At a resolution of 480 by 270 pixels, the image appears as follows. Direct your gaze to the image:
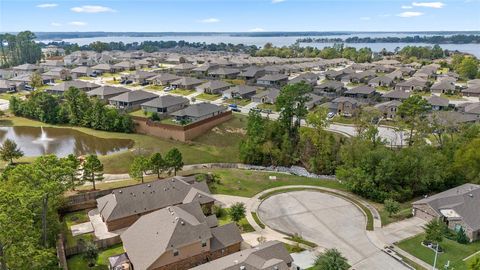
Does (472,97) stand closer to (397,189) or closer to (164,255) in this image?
(397,189)

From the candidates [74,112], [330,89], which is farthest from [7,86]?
[330,89]

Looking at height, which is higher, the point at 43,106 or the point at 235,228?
the point at 43,106

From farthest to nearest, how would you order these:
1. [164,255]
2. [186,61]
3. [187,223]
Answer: [186,61], [187,223], [164,255]

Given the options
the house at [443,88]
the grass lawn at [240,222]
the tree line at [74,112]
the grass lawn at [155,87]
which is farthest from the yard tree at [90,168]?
the house at [443,88]

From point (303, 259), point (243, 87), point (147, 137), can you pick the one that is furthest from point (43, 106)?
point (303, 259)

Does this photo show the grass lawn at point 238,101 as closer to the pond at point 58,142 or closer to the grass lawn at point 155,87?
the grass lawn at point 155,87

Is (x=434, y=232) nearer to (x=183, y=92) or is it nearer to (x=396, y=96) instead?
(x=396, y=96)
